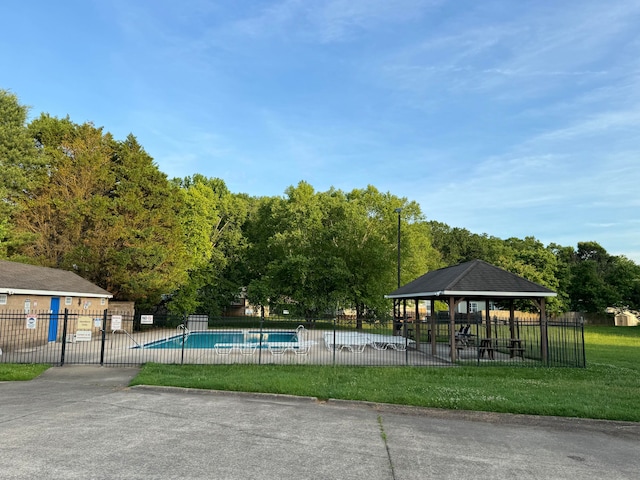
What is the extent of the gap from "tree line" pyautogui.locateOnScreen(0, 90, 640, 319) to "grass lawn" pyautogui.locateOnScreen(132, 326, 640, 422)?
20.3 metres

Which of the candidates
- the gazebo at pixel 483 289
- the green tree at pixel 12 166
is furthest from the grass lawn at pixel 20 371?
the green tree at pixel 12 166

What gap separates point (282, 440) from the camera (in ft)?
22.5

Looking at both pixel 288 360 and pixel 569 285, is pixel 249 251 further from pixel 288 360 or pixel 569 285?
pixel 569 285

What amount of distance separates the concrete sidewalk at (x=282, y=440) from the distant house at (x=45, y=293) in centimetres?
1112

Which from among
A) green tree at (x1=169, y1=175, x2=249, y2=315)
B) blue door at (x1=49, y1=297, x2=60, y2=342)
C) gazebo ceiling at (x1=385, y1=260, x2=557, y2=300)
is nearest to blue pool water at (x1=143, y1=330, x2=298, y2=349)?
blue door at (x1=49, y1=297, x2=60, y2=342)

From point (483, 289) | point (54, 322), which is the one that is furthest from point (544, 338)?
point (54, 322)

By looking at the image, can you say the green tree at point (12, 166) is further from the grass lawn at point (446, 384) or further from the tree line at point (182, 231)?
the grass lawn at point (446, 384)

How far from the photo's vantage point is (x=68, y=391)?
10.5 metres

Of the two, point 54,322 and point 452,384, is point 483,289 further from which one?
point 54,322

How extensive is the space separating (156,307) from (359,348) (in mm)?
26880

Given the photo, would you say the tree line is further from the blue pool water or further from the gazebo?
the gazebo

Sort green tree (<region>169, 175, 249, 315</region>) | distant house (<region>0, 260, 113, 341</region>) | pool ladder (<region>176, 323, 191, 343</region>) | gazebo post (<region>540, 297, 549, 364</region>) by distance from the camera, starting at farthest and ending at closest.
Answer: green tree (<region>169, 175, 249, 315</region>) → distant house (<region>0, 260, 113, 341</region>) → gazebo post (<region>540, 297, 549, 364</region>) → pool ladder (<region>176, 323, 191, 343</region>)

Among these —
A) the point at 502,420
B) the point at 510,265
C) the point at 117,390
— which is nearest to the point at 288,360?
the point at 117,390

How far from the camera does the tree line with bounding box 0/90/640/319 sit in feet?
103
